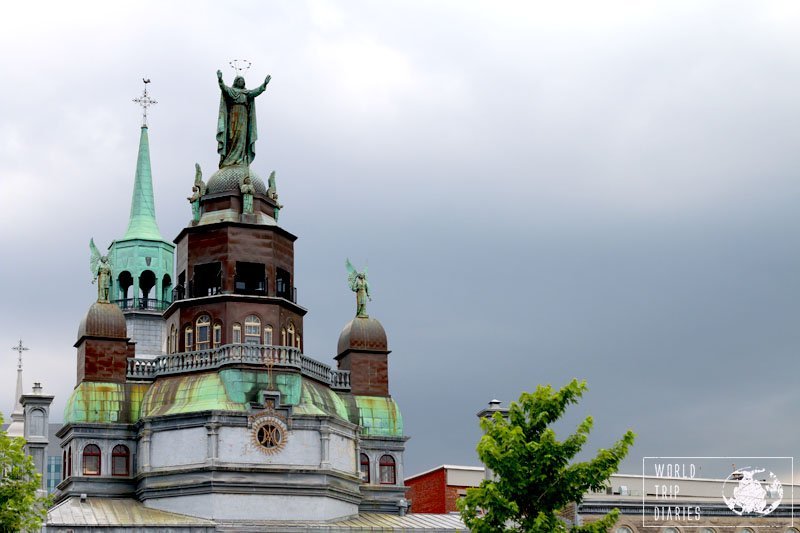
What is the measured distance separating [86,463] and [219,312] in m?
11.5

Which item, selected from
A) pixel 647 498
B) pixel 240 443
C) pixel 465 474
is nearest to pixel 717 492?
pixel 647 498

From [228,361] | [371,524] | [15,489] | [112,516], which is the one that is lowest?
[371,524]

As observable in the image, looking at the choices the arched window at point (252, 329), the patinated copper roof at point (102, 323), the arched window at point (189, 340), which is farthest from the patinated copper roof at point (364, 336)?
the patinated copper roof at point (102, 323)

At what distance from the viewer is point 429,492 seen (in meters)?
116

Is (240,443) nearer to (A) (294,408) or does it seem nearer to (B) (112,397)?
(A) (294,408)

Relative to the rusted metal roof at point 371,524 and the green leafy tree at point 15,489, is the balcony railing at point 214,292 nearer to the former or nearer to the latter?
the rusted metal roof at point 371,524

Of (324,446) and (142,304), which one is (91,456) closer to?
(324,446)

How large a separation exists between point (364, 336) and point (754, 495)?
25879 mm

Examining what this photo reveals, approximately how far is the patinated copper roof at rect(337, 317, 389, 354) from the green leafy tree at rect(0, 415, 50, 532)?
35380 mm

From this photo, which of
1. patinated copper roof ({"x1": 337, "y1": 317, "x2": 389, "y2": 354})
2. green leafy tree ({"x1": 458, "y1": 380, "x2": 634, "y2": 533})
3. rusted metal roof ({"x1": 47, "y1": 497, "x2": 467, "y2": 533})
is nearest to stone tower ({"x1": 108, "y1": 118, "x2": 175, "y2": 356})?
patinated copper roof ({"x1": 337, "y1": 317, "x2": 389, "y2": 354})

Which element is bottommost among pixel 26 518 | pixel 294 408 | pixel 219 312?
pixel 26 518

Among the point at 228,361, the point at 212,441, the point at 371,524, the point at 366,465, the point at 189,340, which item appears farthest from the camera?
the point at 366,465

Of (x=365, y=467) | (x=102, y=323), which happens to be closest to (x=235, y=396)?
(x=102, y=323)

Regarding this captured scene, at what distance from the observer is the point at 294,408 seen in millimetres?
89500
